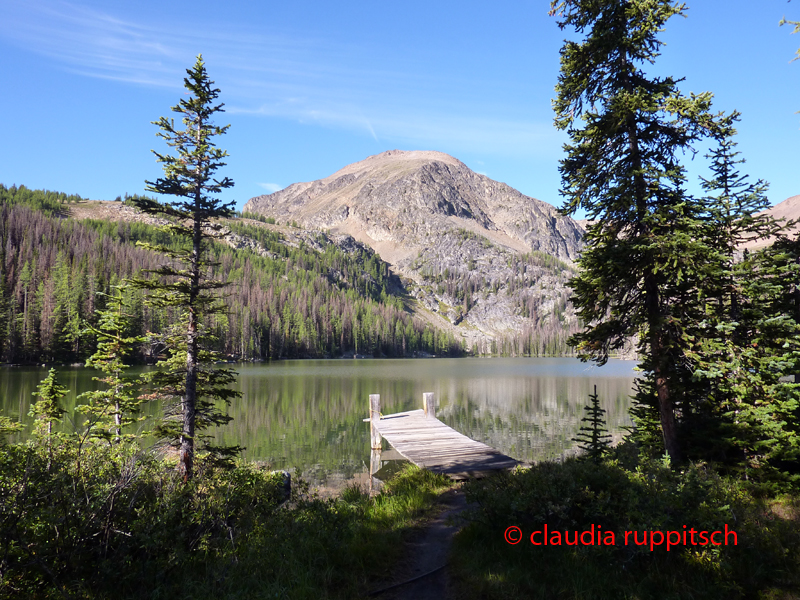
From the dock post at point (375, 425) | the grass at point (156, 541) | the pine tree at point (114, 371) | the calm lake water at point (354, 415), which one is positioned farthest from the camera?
the calm lake water at point (354, 415)

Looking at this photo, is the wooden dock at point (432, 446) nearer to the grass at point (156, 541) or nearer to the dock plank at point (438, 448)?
the dock plank at point (438, 448)

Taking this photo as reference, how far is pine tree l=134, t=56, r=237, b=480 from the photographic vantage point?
1218cm

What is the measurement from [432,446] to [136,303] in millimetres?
85811

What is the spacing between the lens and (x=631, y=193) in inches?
396

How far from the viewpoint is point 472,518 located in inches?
267

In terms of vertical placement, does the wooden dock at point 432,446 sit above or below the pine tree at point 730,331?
below

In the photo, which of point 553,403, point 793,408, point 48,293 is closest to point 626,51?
point 793,408

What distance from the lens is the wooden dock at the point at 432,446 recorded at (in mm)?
11812

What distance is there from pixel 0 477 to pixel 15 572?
3.29 feet

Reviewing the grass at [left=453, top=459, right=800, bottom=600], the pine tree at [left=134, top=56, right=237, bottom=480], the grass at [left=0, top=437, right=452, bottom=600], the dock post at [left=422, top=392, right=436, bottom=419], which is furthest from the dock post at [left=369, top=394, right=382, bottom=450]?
the grass at [left=453, top=459, right=800, bottom=600]

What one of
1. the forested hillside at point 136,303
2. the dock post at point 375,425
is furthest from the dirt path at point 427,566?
the forested hillside at point 136,303

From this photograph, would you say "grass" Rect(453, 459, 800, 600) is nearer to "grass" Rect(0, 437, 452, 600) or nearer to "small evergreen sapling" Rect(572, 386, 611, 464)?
"grass" Rect(0, 437, 452, 600)

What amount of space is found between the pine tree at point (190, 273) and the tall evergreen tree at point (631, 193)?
10320mm

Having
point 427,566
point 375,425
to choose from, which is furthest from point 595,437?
point 375,425
